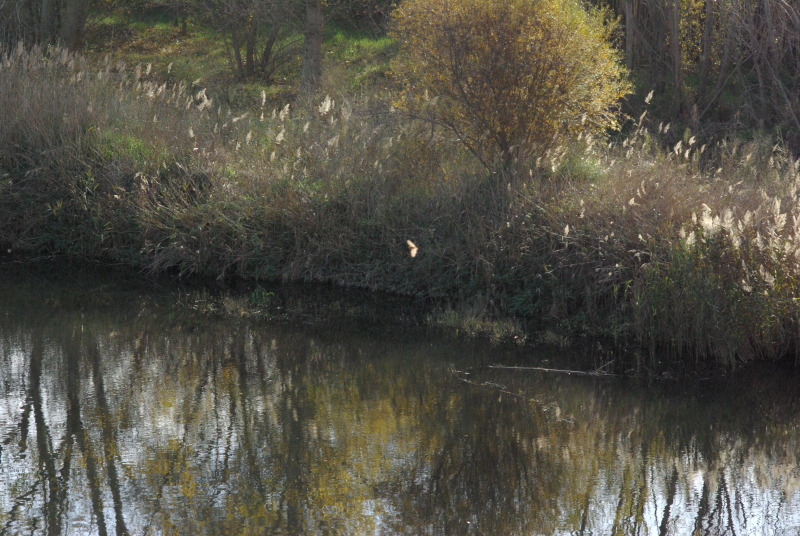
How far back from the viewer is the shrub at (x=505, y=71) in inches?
423

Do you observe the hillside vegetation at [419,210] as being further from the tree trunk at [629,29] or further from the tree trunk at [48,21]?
the tree trunk at [48,21]

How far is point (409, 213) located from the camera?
1095 centimetres

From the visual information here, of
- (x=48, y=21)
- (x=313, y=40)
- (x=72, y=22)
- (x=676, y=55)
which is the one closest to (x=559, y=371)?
(x=676, y=55)

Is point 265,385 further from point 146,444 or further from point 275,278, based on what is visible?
point 275,278

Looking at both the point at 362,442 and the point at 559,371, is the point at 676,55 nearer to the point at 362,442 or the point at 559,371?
the point at 559,371

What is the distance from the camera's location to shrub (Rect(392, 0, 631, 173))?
35.2ft

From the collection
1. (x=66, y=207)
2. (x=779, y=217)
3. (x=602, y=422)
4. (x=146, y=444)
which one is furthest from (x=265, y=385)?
(x=66, y=207)

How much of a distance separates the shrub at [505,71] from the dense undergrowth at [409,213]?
0.42m

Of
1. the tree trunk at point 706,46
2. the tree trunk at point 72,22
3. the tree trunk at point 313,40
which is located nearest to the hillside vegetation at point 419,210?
the tree trunk at point 313,40

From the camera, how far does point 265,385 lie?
24.7 ft

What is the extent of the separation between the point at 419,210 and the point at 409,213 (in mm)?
128

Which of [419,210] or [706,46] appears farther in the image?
[706,46]

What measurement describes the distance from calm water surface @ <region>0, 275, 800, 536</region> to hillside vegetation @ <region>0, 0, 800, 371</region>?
971 mm

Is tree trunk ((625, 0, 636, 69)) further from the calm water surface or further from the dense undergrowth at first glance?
the calm water surface
